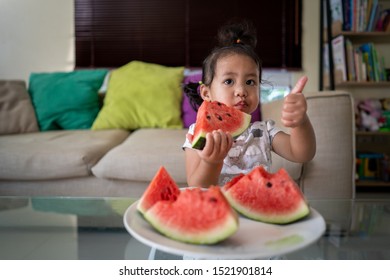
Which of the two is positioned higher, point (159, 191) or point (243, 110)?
point (243, 110)

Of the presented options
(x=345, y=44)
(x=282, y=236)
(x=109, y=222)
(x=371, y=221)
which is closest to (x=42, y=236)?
(x=109, y=222)

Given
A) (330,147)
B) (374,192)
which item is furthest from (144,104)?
(374,192)

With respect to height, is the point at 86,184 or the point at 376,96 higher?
the point at 376,96

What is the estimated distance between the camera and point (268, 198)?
64cm

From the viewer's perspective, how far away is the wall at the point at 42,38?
10.9 ft

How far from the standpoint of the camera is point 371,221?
0.84 meters

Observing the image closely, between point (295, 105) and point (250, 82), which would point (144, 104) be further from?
point (295, 105)

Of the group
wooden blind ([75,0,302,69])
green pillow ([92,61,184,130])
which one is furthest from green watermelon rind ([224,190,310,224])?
wooden blind ([75,0,302,69])

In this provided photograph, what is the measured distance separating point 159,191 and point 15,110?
212 centimetres

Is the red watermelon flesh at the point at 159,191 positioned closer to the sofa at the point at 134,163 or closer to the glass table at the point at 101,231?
the glass table at the point at 101,231

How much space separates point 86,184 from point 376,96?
9.13 ft

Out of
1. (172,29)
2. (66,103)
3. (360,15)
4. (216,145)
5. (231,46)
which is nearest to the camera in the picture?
(216,145)

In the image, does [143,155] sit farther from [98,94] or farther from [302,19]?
[302,19]
